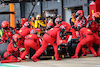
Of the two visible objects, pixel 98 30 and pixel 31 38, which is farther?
pixel 98 30

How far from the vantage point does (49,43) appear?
289 inches

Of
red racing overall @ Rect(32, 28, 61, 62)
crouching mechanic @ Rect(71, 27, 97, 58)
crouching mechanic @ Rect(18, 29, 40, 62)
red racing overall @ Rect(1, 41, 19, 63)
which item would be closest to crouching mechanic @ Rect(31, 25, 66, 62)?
red racing overall @ Rect(32, 28, 61, 62)

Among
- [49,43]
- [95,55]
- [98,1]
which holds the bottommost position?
[95,55]

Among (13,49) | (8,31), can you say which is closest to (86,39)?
(13,49)

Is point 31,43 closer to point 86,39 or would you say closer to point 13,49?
point 13,49

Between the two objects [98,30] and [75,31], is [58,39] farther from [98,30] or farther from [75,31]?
[98,30]

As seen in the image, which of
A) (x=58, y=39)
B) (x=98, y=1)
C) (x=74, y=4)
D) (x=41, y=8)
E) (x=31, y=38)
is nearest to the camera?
(x=58, y=39)

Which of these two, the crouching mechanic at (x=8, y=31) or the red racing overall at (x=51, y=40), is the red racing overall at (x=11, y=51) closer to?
the red racing overall at (x=51, y=40)

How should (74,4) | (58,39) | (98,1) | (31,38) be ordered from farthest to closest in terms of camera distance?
(74,4)
(98,1)
(31,38)
(58,39)

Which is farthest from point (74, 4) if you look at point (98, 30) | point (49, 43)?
point (49, 43)

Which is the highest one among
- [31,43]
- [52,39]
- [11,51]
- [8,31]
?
[8,31]

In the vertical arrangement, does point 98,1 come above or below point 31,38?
above

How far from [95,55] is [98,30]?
107 cm

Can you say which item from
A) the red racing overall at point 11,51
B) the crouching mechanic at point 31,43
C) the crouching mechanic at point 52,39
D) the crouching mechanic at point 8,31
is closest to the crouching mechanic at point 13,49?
the red racing overall at point 11,51
